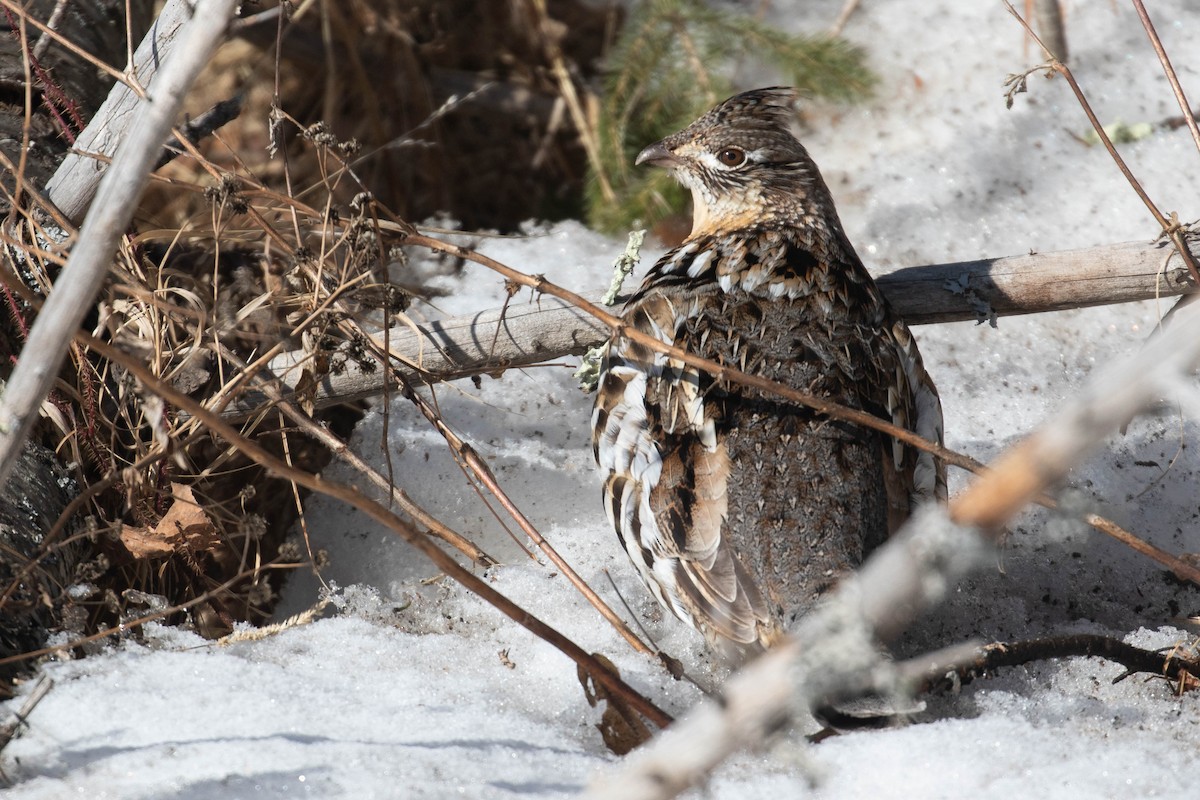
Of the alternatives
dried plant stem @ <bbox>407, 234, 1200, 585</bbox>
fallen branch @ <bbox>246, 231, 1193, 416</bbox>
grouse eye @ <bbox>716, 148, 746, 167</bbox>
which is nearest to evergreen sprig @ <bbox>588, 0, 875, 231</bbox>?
grouse eye @ <bbox>716, 148, 746, 167</bbox>

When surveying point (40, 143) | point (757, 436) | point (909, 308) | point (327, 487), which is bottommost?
point (327, 487)

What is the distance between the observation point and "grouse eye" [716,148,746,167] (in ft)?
11.6

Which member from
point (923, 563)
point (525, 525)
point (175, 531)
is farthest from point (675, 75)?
point (923, 563)

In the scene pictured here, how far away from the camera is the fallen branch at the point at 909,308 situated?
315 centimetres

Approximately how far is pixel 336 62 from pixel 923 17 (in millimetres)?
2790

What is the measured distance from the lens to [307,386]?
3139 mm

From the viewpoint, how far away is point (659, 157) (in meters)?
3.69

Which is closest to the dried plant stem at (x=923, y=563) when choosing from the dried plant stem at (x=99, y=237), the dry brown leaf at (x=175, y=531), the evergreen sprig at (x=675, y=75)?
the dried plant stem at (x=99, y=237)

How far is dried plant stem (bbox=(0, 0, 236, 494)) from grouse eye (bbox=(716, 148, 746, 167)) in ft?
6.01

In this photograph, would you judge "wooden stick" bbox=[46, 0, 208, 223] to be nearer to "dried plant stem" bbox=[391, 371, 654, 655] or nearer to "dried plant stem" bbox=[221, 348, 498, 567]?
"dried plant stem" bbox=[221, 348, 498, 567]

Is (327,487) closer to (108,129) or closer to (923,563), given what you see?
(923,563)

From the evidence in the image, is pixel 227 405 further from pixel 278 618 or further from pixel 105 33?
pixel 105 33

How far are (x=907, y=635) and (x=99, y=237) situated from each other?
223cm

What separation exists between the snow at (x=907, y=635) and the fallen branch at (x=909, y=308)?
160mm
